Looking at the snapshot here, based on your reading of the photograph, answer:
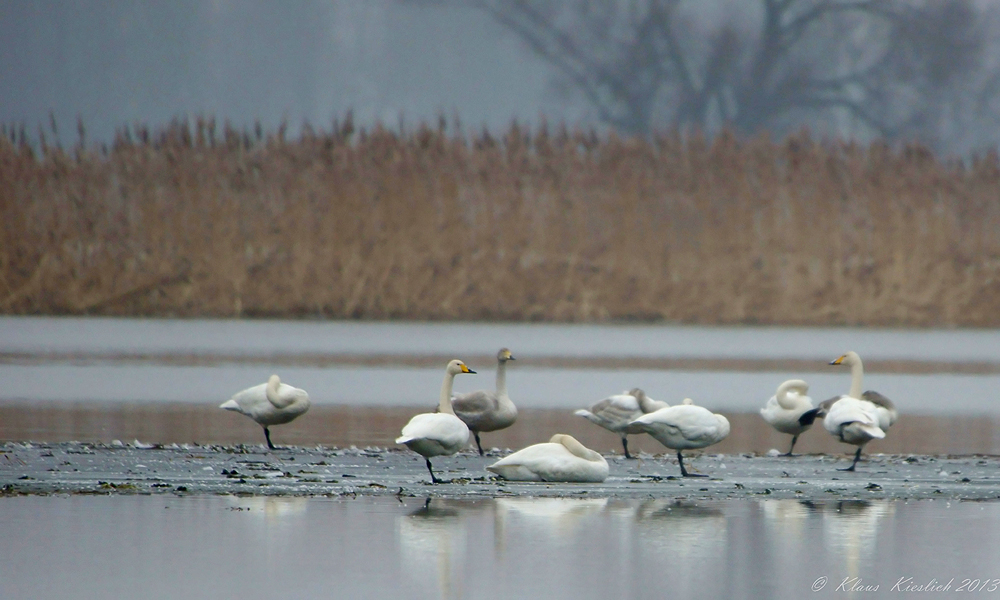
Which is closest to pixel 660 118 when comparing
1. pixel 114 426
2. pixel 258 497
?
pixel 114 426

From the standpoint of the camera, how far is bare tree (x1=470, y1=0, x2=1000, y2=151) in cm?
3450

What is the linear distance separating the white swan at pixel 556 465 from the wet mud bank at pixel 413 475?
0.06m

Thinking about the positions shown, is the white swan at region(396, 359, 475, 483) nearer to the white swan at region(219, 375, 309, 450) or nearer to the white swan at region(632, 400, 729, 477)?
the white swan at region(632, 400, 729, 477)

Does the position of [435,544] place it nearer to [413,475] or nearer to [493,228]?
[413,475]

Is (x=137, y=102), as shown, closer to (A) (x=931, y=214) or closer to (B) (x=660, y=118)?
(B) (x=660, y=118)

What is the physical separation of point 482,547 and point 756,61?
96.5ft

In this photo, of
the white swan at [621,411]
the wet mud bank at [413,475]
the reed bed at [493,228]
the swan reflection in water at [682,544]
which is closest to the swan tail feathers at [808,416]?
the wet mud bank at [413,475]

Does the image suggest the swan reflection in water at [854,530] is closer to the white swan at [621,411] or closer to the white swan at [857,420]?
the white swan at [857,420]

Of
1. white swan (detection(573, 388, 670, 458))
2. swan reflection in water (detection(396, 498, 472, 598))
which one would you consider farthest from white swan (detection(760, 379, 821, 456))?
swan reflection in water (detection(396, 498, 472, 598))

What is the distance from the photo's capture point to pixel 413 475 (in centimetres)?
854

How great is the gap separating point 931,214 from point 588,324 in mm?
5441

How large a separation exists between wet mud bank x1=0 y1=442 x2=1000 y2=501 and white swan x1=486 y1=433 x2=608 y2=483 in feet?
0.18

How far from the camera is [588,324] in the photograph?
2183cm

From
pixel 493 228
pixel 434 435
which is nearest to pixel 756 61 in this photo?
pixel 493 228
